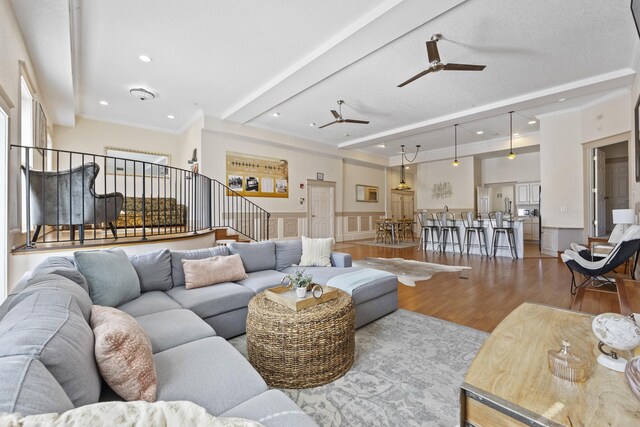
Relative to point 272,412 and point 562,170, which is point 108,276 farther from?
point 562,170

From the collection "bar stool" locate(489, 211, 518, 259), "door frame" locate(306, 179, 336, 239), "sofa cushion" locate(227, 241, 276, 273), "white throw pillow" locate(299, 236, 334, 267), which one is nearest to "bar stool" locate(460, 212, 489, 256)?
"bar stool" locate(489, 211, 518, 259)

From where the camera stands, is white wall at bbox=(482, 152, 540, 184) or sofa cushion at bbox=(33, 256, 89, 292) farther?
white wall at bbox=(482, 152, 540, 184)

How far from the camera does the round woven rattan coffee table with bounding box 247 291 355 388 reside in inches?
73.3

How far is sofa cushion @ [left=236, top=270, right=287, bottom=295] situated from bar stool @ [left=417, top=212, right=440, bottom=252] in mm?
5669

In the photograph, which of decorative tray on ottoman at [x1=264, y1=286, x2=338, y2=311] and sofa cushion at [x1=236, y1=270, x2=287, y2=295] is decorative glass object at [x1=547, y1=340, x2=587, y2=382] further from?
sofa cushion at [x1=236, y1=270, x2=287, y2=295]

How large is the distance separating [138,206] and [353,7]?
250 inches

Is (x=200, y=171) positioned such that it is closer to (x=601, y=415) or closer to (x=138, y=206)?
(x=138, y=206)

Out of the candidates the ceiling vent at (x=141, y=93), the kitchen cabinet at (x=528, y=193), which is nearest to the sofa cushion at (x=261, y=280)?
the ceiling vent at (x=141, y=93)

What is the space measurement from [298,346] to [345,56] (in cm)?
376

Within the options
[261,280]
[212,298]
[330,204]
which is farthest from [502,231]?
[212,298]

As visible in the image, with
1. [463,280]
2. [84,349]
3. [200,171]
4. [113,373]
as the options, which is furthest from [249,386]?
[200,171]

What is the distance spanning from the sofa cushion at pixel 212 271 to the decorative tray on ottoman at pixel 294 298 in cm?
82

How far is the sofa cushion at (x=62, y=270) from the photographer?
5.89 feet

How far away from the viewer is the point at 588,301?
340cm
